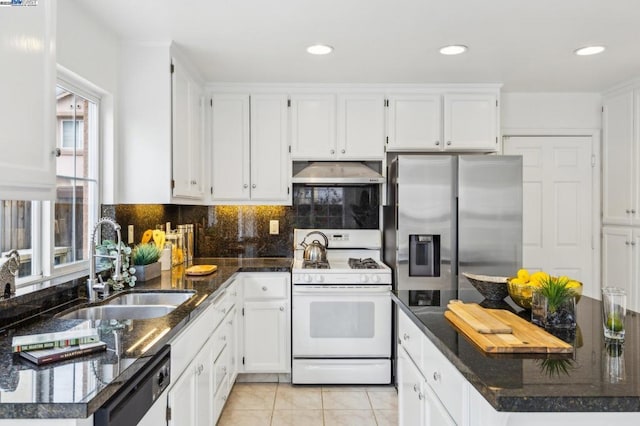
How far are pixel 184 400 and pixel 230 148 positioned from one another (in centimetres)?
219

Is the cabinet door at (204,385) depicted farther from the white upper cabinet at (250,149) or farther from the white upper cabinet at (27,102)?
the white upper cabinet at (250,149)

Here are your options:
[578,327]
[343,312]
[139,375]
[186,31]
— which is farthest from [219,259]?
[578,327]

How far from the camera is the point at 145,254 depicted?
8.70 ft

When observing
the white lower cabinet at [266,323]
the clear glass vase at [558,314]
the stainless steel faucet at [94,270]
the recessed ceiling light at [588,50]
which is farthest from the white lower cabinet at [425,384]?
the recessed ceiling light at [588,50]

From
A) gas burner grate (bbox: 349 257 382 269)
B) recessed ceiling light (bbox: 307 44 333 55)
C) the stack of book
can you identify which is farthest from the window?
gas burner grate (bbox: 349 257 382 269)

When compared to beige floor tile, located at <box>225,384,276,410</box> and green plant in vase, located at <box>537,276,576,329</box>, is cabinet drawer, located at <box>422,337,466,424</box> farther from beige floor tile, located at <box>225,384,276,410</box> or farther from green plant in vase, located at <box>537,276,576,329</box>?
beige floor tile, located at <box>225,384,276,410</box>

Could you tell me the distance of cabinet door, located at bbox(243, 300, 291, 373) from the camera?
129 inches

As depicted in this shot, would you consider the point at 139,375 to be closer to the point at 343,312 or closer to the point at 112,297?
the point at 112,297

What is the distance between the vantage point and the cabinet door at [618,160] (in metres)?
3.57

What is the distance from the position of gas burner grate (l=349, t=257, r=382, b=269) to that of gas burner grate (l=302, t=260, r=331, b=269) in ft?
0.69

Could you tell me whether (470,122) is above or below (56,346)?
above

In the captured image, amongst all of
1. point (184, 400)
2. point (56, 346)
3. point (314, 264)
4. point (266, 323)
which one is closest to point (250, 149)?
point (314, 264)

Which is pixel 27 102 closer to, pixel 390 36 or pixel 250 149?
pixel 390 36

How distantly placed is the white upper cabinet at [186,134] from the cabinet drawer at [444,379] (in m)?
1.92
